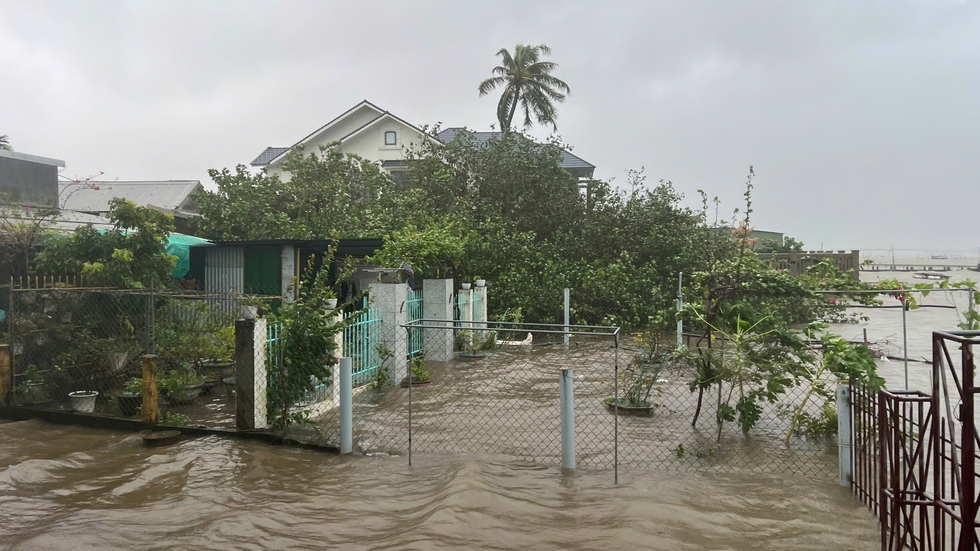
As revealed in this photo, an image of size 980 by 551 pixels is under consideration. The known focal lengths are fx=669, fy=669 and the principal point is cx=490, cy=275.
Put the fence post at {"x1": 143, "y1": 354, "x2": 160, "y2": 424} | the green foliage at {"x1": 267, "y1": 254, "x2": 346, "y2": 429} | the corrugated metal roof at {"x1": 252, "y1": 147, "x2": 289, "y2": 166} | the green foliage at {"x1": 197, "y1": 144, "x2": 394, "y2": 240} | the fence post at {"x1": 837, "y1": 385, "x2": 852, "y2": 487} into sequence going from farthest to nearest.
→ 1. the corrugated metal roof at {"x1": 252, "y1": 147, "x2": 289, "y2": 166}
2. the green foliage at {"x1": 197, "y1": 144, "x2": 394, "y2": 240}
3. the fence post at {"x1": 143, "y1": 354, "x2": 160, "y2": 424}
4. the green foliage at {"x1": 267, "y1": 254, "x2": 346, "y2": 429}
5. the fence post at {"x1": 837, "y1": 385, "x2": 852, "y2": 487}

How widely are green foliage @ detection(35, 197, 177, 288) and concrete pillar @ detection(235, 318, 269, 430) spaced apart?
409 cm

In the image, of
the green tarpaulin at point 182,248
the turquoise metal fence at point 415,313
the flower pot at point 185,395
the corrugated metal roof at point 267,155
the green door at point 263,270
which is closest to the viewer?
the flower pot at point 185,395

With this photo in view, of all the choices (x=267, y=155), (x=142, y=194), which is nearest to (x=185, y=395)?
(x=142, y=194)

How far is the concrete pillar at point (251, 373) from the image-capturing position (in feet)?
23.6

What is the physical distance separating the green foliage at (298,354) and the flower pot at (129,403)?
219cm

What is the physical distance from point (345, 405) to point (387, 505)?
1.55 metres

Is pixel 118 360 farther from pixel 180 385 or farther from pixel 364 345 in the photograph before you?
pixel 364 345

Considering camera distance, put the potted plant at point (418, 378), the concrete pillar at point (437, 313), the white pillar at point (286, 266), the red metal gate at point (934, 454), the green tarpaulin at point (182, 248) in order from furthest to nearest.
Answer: the white pillar at point (286, 266), the green tarpaulin at point (182, 248), the concrete pillar at point (437, 313), the potted plant at point (418, 378), the red metal gate at point (934, 454)

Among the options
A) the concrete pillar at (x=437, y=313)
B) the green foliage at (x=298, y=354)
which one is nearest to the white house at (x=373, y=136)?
the concrete pillar at (x=437, y=313)

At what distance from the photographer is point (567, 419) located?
6.14 m

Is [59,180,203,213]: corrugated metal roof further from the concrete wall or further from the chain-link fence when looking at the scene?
the chain-link fence

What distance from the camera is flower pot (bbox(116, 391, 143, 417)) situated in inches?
331

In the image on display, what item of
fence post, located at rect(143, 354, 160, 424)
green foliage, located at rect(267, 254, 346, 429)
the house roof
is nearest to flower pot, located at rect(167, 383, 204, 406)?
fence post, located at rect(143, 354, 160, 424)

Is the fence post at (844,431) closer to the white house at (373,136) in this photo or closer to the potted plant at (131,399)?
the potted plant at (131,399)
